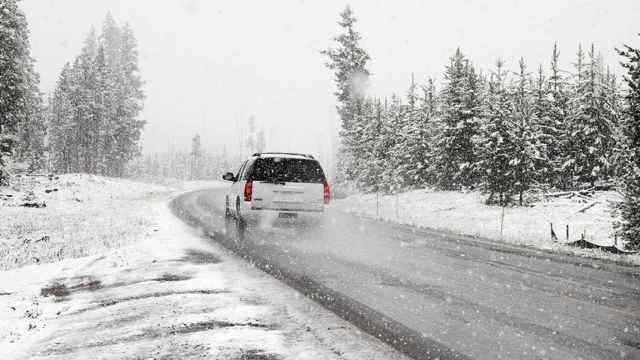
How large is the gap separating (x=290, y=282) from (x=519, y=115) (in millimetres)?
23533

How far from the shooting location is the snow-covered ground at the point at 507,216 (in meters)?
21.2

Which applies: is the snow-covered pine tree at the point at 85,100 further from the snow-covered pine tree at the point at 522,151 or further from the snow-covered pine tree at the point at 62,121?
the snow-covered pine tree at the point at 522,151

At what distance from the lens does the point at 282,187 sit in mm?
13031

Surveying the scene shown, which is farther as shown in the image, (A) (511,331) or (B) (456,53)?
(B) (456,53)

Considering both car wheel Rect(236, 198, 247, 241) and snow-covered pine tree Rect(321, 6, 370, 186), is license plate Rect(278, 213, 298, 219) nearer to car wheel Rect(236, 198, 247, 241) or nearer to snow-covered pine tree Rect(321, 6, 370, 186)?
car wheel Rect(236, 198, 247, 241)

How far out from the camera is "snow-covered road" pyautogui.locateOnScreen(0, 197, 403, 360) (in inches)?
184

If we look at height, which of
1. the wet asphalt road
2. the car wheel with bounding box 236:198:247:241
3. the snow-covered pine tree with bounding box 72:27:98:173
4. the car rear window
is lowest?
the wet asphalt road

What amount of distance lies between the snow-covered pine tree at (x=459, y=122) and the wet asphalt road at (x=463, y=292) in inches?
920

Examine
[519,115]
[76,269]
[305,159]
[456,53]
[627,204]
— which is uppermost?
[456,53]

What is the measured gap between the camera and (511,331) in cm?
532

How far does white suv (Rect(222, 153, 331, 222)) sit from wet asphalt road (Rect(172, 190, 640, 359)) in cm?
57

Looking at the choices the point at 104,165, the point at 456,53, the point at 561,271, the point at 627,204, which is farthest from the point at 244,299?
the point at 104,165

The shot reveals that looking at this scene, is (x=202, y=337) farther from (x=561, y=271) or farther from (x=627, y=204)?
(x=627, y=204)

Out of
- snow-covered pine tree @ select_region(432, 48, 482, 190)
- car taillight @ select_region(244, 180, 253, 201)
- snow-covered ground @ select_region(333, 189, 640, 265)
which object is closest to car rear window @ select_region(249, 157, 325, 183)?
car taillight @ select_region(244, 180, 253, 201)
